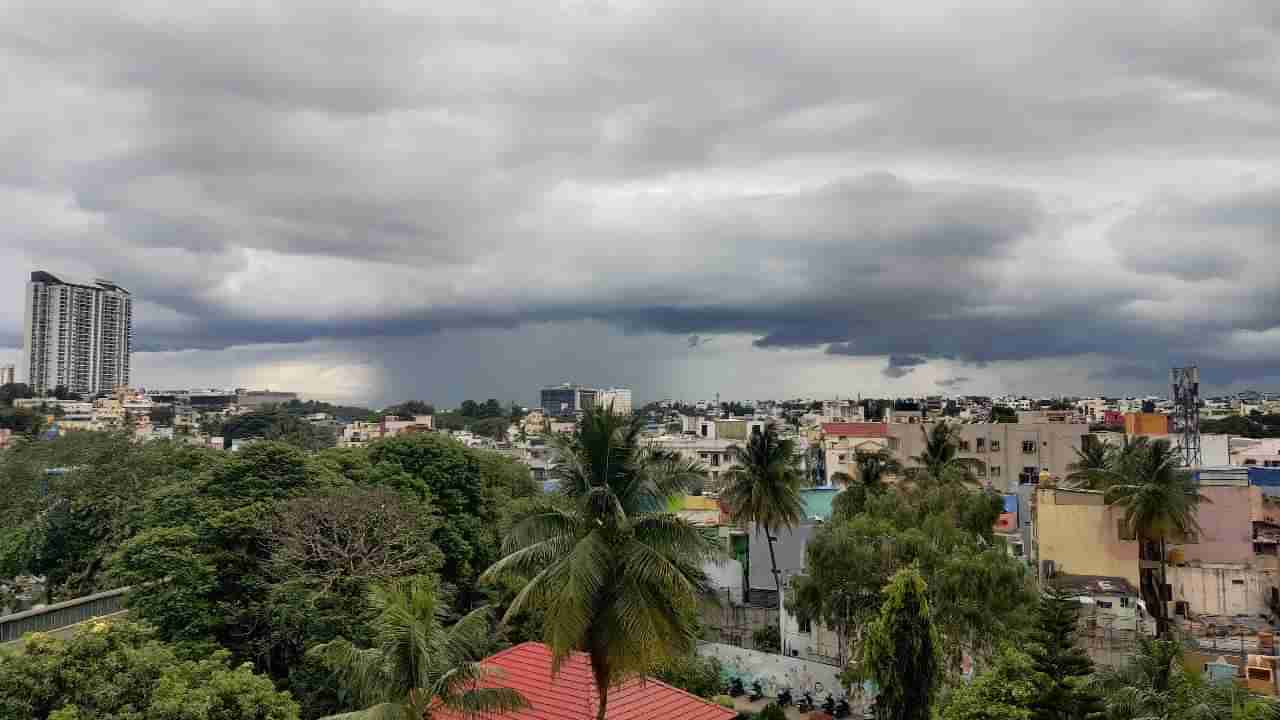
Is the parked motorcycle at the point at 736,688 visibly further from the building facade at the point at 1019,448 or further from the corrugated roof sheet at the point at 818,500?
the building facade at the point at 1019,448

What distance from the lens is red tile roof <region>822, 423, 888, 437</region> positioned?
70.4 meters

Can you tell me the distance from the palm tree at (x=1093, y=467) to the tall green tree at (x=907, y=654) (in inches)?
957

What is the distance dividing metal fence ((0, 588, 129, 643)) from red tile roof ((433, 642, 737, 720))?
497 inches

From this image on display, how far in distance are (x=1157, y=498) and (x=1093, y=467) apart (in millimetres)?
14972

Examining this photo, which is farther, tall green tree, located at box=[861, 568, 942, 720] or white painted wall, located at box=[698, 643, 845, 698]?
white painted wall, located at box=[698, 643, 845, 698]

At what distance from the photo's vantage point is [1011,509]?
151ft

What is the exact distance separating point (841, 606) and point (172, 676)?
17992 mm

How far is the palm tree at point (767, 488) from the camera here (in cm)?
3722

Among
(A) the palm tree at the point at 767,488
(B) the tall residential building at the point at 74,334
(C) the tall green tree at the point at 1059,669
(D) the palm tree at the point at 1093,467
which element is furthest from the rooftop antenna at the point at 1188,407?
(B) the tall residential building at the point at 74,334

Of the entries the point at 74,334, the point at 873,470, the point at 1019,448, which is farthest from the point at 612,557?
the point at 74,334

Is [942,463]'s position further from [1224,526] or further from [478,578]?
[478,578]

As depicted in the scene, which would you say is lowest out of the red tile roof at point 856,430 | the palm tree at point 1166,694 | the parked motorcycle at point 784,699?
the parked motorcycle at point 784,699

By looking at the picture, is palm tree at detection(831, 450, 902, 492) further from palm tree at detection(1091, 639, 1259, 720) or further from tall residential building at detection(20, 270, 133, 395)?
tall residential building at detection(20, 270, 133, 395)

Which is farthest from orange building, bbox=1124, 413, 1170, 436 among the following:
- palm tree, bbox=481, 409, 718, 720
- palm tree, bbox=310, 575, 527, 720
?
palm tree, bbox=310, 575, 527, 720
